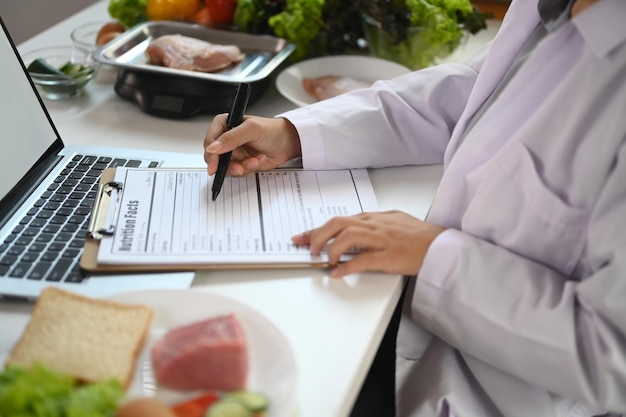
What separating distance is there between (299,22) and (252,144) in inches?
17.0

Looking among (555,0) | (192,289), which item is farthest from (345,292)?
(555,0)

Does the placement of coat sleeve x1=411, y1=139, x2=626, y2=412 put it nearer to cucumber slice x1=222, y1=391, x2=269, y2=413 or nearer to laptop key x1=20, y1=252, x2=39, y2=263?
cucumber slice x1=222, y1=391, x2=269, y2=413

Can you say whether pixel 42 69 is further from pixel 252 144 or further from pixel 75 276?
pixel 75 276

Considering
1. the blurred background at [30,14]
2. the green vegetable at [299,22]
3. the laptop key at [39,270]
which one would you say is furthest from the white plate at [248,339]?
the blurred background at [30,14]

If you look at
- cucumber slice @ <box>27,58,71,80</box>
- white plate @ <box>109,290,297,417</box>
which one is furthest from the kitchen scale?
white plate @ <box>109,290,297,417</box>

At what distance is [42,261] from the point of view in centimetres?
66

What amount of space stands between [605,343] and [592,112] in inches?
9.0

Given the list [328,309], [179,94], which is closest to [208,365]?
[328,309]

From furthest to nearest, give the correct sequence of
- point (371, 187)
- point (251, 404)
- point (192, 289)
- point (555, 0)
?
1. point (371, 187)
2. point (555, 0)
3. point (192, 289)
4. point (251, 404)

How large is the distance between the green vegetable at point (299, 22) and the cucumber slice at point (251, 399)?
0.83m

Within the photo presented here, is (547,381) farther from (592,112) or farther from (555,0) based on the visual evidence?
(555,0)

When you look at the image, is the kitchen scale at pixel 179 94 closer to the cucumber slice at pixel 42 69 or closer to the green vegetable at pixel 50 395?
the cucumber slice at pixel 42 69

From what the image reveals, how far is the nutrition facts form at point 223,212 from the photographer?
673 mm

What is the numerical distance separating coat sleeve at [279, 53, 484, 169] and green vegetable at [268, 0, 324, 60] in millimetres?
317
